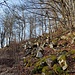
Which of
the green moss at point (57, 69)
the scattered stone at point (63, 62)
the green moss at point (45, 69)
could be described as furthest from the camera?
the green moss at point (45, 69)

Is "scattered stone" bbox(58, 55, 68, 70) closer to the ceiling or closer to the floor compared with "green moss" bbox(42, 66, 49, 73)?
closer to the ceiling

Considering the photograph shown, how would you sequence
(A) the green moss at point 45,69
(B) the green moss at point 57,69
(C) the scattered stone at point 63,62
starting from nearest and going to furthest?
1. (B) the green moss at point 57,69
2. (C) the scattered stone at point 63,62
3. (A) the green moss at point 45,69

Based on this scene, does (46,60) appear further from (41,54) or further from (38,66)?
(41,54)

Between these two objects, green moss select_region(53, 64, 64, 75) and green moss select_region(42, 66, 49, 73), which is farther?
green moss select_region(42, 66, 49, 73)

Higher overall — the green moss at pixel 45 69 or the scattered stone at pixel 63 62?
the scattered stone at pixel 63 62

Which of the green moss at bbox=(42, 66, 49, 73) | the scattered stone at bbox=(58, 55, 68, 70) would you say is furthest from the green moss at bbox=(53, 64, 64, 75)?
the green moss at bbox=(42, 66, 49, 73)

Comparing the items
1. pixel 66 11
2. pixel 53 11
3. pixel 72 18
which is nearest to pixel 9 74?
pixel 72 18

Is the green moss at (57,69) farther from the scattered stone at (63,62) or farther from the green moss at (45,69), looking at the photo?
the green moss at (45,69)

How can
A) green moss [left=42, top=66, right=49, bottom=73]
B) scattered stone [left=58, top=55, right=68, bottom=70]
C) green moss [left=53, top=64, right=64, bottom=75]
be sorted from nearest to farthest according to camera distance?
green moss [left=53, top=64, right=64, bottom=75]
scattered stone [left=58, top=55, right=68, bottom=70]
green moss [left=42, top=66, right=49, bottom=73]

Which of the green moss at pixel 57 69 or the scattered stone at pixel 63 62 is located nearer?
the green moss at pixel 57 69

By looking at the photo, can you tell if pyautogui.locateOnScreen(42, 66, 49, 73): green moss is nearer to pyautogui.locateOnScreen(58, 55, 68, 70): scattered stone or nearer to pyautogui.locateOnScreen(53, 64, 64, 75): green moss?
pyautogui.locateOnScreen(53, 64, 64, 75): green moss

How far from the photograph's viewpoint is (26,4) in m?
21.7

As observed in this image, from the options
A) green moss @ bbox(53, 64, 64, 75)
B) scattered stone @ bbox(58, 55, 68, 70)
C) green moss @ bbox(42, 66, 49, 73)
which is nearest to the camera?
green moss @ bbox(53, 64, 64, 75)

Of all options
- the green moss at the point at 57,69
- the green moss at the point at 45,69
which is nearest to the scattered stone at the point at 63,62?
the green moss at the point at 57,69
